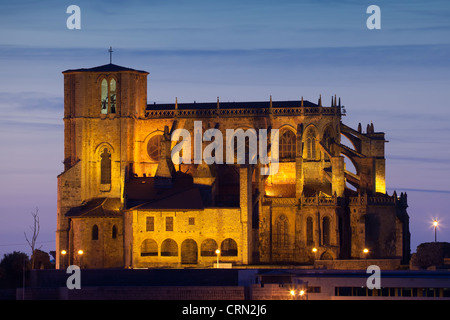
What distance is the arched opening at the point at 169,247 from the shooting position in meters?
118

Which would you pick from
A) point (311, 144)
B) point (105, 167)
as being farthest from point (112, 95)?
point (311, 144)

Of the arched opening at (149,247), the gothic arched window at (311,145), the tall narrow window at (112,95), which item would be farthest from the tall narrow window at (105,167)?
the gothic arched window at (311,145)

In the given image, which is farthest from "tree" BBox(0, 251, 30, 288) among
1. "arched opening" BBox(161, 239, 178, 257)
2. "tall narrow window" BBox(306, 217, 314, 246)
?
"tall narrow window" BBox(306, 217, 314, 246)

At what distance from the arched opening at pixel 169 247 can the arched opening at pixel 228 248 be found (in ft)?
12.9

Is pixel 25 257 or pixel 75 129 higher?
pixel 75 129

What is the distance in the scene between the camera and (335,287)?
104 metres

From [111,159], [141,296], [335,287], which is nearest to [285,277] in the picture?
[335,287]

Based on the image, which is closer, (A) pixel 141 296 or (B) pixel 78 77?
(A) pixel 141 296

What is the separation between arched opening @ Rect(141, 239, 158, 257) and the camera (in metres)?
118

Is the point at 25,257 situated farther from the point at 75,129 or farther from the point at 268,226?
the point at 268,226

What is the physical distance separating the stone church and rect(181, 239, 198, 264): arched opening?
4.1 inches

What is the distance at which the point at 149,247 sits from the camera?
118562 mm

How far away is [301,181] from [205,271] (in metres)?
16.7

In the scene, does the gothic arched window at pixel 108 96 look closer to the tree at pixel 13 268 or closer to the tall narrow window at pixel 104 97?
the tall narrow window at pixel 104 97
